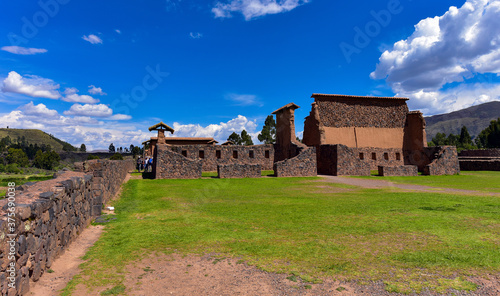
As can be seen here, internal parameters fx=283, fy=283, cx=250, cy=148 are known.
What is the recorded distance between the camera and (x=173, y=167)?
2091 centimetres

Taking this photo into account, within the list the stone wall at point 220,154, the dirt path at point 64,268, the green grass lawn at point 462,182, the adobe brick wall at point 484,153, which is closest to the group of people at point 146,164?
the stone wall at point 220,154

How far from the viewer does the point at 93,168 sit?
8430 millimetres

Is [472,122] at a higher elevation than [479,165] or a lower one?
higher

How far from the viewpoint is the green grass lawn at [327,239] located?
4.03m

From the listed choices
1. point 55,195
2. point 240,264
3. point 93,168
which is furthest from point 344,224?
point 93,168

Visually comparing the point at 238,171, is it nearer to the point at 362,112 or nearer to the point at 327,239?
the point at 327,239

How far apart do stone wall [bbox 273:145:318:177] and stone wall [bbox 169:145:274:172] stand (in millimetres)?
8036

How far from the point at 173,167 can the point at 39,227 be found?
17.3 meters

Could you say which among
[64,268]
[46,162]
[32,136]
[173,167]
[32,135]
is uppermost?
[32,135]

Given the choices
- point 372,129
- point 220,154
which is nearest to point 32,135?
point 220,154

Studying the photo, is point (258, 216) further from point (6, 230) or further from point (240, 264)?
point (6, 230)

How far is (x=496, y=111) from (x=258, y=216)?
796 feet

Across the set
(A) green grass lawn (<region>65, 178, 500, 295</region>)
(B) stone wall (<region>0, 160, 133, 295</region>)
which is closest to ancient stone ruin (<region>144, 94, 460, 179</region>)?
(A) green grass lawn (<region>65, 178, 500, 295</region>)

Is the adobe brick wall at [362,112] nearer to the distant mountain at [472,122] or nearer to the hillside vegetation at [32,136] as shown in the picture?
the hillside vegetation at [32,136]
